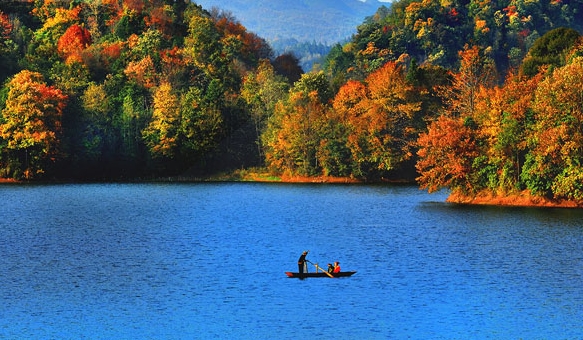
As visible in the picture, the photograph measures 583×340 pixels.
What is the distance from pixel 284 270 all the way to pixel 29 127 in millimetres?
78911

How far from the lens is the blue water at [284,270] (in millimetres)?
38094

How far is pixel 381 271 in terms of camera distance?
166 ft

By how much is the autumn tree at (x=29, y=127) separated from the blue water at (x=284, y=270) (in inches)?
1407

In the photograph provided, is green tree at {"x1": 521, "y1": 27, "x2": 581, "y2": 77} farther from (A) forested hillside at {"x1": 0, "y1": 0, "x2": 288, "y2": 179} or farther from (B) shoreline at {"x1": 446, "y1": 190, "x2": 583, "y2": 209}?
(A) forested hillside at {"x1": 0, "y1": 0, "x2": 288, "y2": 179}

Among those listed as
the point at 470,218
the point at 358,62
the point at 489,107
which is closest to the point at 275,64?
the point at 358,62

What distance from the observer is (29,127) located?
12125 cm

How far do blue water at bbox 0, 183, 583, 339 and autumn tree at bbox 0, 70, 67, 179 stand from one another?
35738 mm

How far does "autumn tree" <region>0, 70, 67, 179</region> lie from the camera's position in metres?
121

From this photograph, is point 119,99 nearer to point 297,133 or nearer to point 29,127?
point 29,127

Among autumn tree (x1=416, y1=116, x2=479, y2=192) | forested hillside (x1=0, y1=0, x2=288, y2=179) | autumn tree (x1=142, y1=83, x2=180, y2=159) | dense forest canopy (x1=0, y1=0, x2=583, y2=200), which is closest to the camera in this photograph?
autumn tree (x1=416, y1=116, x2=479, y2=192)

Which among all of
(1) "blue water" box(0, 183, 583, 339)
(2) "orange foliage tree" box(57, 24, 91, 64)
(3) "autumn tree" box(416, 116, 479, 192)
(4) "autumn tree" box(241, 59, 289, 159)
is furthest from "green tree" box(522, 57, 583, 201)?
(2) "orange foliage tree" box(57, 24, 91, 64)

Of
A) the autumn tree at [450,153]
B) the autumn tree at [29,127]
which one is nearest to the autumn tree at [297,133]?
the autumn tree at [29,127]

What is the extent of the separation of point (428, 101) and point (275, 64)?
62.5m

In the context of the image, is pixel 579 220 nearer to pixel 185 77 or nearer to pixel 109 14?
pixel 185 77
